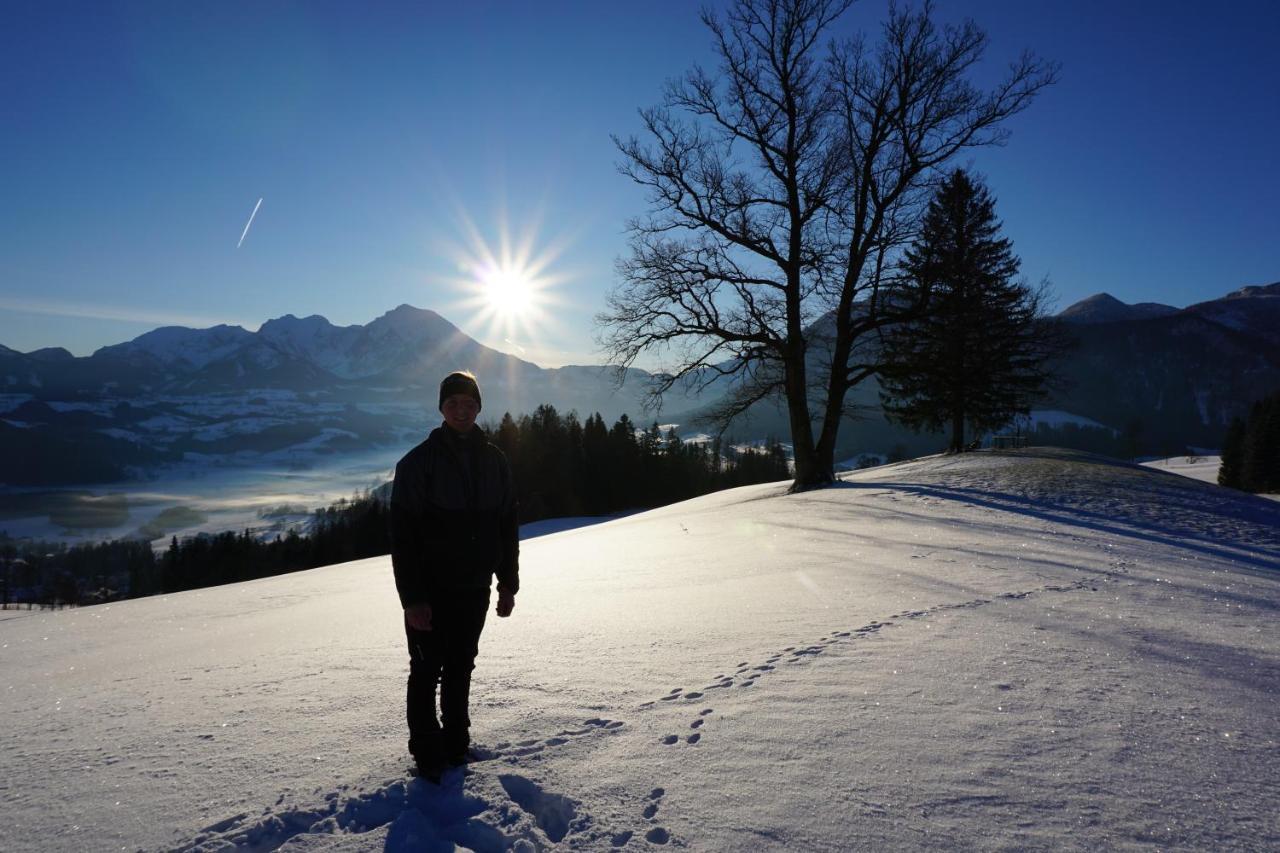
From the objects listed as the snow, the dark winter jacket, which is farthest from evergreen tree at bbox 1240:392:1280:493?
the dark winter jacket

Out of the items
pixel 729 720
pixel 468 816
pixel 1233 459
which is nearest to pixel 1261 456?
pixel 1233 459

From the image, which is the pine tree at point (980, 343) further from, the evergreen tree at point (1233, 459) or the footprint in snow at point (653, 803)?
the evergreen tree at point (1233, 459)

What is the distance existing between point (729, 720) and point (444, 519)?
196 cm

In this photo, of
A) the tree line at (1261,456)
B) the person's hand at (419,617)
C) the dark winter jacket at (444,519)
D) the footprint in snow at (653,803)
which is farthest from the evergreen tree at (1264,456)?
the person's hand at (419,617)

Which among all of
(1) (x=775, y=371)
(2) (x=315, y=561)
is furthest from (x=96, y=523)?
(1) (x=775, y=371)

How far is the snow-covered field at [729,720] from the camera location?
7.80 ft

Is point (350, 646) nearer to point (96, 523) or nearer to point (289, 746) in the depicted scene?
point (289, 746)

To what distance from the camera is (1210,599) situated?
207 inches

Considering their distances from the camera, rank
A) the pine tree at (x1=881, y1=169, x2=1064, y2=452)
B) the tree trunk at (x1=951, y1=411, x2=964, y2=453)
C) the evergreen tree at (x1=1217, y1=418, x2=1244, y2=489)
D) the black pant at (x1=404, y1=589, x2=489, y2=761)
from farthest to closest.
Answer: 1. the evergreen tree at (x1=1217, y1=418, x2=1244, y2=489)
2. the tree trunk at (x1=951, y1=411, x2=964, y2=453)
3. the pine tree at (x1=881, y1=169, x2=1064, y2=452)
4. the black pant at (x1=404, y1=589, x2=489, y2=761)

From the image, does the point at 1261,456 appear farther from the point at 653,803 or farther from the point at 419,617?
the point at 419,617

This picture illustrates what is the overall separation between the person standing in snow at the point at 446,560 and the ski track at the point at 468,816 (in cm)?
23

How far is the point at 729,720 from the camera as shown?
10.5 ft

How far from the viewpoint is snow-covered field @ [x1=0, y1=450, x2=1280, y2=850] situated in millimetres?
2379

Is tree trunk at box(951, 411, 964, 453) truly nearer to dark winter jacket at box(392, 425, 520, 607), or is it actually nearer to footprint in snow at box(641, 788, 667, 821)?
dark winter jacket at box(392, 425, 520, 607)
